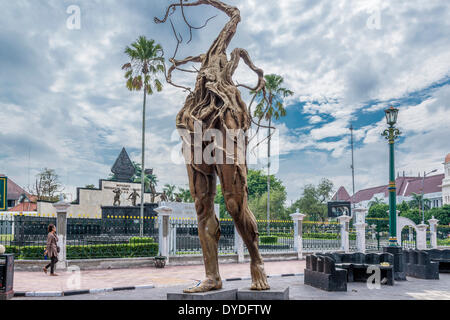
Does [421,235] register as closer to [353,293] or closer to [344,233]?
[344,233]

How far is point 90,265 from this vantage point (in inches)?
508

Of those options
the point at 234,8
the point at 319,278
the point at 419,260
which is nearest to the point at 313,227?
the point at 419,260

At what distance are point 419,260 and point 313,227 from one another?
11016mm

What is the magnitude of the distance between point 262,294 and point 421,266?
6.35 m

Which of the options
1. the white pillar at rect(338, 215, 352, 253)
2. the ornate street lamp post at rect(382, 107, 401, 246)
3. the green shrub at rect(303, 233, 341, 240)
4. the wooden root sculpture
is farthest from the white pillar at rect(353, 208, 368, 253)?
the wooden root sculpture

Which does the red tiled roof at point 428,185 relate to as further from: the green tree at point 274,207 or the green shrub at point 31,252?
the green shrub at point 31,252

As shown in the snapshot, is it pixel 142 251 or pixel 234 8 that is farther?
pixel 142 251

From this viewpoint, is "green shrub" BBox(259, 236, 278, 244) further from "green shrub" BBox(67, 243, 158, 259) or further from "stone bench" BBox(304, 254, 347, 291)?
"stone bench" BBox(304, 254, 347, 291)

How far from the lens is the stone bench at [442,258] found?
10.9 m

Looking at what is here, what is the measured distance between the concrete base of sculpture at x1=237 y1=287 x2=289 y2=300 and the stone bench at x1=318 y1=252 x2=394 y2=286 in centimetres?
340

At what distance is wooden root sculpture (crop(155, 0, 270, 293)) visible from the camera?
5.12m

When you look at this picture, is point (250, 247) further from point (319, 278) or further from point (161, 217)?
point (161, 217)
